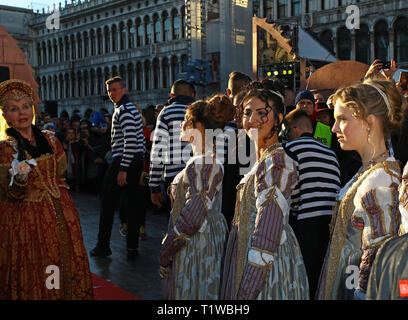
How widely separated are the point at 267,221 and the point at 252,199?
10.5 inches

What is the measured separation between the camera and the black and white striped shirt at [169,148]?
4441mm

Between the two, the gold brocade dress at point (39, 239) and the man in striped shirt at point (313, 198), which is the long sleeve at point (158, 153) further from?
the man in striped shirt at point (313, 198)

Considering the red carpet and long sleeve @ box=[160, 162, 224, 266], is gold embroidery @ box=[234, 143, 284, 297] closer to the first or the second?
long sleeve @ box=[160, 162, 224, 266]

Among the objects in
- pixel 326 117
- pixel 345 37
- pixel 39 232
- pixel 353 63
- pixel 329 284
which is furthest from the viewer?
pixel 345 37

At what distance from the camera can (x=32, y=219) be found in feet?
10.9

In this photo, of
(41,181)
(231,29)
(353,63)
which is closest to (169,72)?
(231,29)

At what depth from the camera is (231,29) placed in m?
27.5

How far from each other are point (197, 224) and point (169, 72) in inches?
1423

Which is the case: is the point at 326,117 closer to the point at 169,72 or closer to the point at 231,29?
the point at 231,29

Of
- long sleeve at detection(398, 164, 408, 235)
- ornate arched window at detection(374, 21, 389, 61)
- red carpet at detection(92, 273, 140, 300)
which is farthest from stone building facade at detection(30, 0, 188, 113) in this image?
long sleeve at detection(398, 164, 408, 235)

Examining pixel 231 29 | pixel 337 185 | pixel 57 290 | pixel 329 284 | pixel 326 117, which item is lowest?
pixel 57 290

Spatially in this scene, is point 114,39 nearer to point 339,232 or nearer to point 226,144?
point 226,144

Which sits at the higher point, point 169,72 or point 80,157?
point 169,72

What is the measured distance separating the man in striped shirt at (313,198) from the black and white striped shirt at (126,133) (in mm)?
2858
